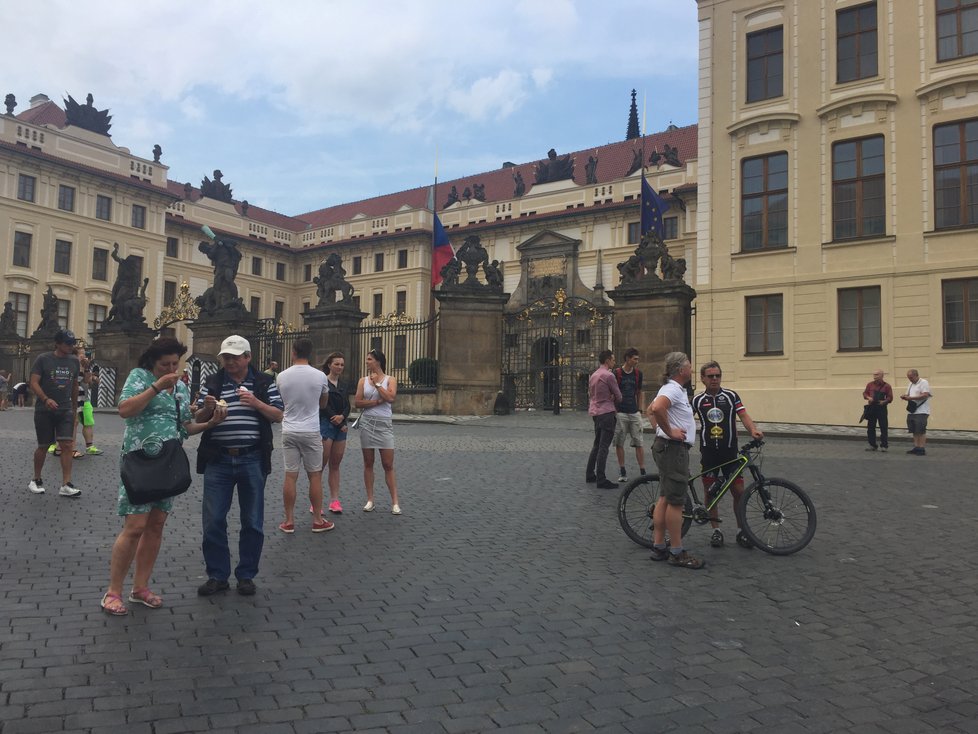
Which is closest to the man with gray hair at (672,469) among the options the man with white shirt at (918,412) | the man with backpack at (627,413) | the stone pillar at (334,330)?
the man with backpack at (627,413)

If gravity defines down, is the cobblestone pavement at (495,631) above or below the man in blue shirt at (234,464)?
below

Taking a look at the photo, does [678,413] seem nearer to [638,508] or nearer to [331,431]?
[638,508]

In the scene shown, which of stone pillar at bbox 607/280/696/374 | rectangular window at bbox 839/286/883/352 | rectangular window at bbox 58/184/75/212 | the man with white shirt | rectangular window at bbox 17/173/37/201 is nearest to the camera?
the man with white shirt

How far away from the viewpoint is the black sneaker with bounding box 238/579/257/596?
5.29m

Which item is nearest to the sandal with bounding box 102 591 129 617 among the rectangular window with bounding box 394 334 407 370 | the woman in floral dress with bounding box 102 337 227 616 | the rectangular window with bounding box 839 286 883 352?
the woman in floral dress with bounding box 102 337 227 616

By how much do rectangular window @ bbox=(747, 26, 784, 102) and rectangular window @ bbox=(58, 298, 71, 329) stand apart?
43983 mm

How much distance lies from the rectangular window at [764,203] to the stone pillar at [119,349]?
73.3 ft

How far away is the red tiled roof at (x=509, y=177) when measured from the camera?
56.5 meters

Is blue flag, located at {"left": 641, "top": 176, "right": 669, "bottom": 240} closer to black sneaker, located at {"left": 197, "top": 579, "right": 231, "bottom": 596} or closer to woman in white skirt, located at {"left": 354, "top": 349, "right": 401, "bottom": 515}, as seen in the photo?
woman in white skirt, located at {"left": 354, "top": 349, "right": 401, "bottom": 515}

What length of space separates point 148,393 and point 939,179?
78.5 ft

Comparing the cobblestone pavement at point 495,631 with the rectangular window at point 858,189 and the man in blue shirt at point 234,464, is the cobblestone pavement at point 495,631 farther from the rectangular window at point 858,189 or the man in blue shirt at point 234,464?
the rectangular window at point 858,189

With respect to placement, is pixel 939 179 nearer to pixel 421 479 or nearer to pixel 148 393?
pixel 421 479

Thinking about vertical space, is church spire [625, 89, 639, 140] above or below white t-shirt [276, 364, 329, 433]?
above

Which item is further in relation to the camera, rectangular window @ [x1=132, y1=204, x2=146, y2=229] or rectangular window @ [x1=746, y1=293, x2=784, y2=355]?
rectangular window @ [x1=132, y1=204, x2=146, y2=229]
